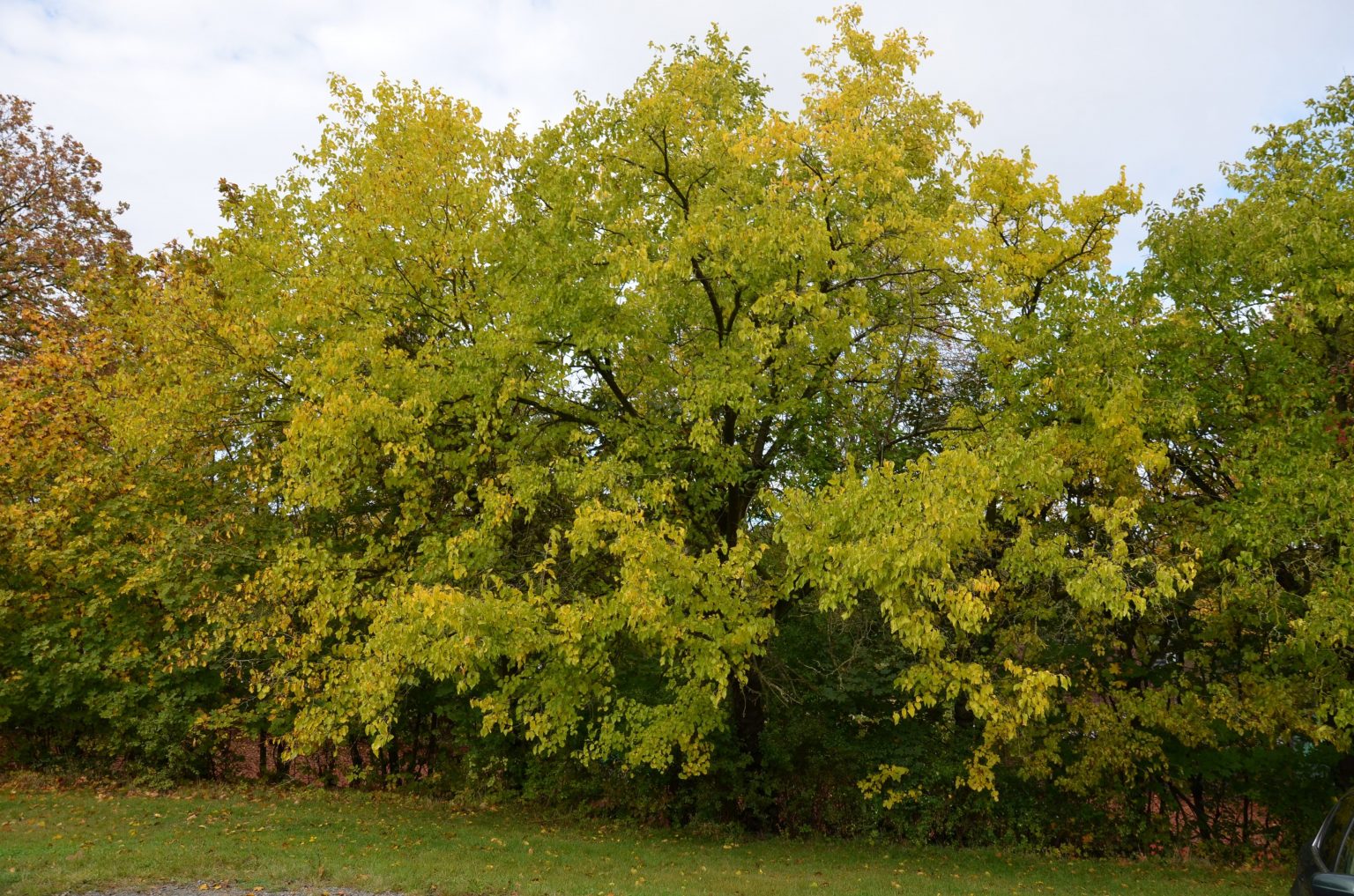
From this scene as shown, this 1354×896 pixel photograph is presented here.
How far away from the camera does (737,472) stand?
1133 centimetres

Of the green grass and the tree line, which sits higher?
the tree line

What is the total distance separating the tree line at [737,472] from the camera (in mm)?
9961

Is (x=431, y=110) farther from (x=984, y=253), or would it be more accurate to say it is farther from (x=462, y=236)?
A: (x=984, y=253)

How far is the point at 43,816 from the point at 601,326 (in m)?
9.69

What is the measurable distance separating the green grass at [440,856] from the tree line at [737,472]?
1151 millimetres

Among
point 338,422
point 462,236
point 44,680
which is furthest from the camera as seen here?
point 44,680

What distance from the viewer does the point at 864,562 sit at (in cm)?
814

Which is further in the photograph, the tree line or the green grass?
the tree line

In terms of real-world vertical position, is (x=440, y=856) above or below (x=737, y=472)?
below

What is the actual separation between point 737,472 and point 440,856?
5.62 meters

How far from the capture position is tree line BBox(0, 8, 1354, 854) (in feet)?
32.7

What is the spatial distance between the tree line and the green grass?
3.78ft

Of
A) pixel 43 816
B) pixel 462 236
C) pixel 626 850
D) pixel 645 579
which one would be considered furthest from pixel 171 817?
pixel 462 236

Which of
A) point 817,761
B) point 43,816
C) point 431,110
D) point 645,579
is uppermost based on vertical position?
point 431,110
